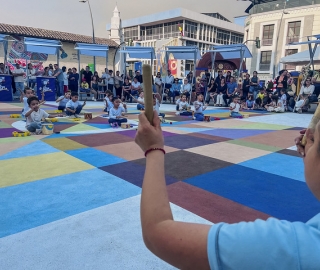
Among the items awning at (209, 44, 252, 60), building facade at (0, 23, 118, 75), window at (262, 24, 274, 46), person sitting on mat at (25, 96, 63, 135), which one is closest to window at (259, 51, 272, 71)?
Answer: window at (262, 24, 274, 46)

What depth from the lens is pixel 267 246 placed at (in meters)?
→ 0.86

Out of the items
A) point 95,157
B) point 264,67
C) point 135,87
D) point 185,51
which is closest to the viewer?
point 95,157

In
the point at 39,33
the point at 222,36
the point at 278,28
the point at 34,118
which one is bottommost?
the point at 34,118

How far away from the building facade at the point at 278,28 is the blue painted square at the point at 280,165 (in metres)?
30.0

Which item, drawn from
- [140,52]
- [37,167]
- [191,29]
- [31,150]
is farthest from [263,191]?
[191,29]

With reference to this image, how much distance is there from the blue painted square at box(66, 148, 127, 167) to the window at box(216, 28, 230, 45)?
50.2 m

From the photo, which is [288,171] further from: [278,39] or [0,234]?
[278,39]

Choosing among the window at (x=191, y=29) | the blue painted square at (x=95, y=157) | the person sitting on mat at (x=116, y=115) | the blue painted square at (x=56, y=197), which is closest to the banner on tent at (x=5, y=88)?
the person sitting on mat at (x=116, y=115)

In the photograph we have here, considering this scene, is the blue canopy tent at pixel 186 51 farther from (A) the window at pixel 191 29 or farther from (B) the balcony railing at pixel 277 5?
(A) the window at pixel 191 29

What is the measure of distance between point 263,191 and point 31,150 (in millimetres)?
4547

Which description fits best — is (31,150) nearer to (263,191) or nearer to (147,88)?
(263,191)

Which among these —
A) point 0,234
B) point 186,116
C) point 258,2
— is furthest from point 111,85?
point 258,2

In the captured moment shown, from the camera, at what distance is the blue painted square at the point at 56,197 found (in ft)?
10.2

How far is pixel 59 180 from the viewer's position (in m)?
4.23
